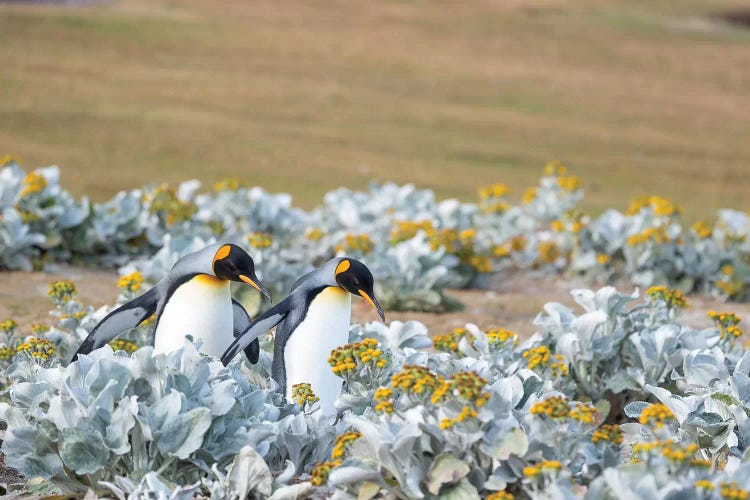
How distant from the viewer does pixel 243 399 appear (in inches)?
191

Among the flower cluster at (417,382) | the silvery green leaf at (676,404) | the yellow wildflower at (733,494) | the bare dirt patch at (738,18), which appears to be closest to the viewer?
the yellow wildflower at (733,494)

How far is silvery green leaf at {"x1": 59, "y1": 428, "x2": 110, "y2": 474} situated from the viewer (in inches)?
175

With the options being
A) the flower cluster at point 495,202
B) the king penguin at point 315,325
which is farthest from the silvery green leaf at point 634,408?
the flower cluster at point 495,202

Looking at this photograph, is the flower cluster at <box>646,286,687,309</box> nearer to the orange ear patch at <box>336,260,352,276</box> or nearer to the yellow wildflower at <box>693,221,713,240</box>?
the orange ear patch at <box>336,260,352,276</box>

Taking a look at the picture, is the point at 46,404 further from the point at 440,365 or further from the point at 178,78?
the point at 178,78

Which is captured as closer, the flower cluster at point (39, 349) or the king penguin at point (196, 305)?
the flower cluster at point (39, 349)

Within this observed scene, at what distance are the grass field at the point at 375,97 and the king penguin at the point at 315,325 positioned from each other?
10.4 m


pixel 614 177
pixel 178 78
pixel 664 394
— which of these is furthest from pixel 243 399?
pixel 178 78

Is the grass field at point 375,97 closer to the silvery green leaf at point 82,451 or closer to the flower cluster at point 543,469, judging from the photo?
the silvery green leaf at point 82,451

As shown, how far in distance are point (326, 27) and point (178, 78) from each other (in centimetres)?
1009

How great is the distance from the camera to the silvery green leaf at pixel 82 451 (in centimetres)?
445

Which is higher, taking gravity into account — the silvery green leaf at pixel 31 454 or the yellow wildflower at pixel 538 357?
the yellow wildflower at pixel 538 357

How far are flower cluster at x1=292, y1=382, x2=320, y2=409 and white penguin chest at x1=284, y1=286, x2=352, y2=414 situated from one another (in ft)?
1.24

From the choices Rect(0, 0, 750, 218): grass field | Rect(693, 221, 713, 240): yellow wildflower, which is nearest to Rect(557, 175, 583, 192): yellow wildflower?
Rect(693, 221, 713, 240): yellow wildflower
